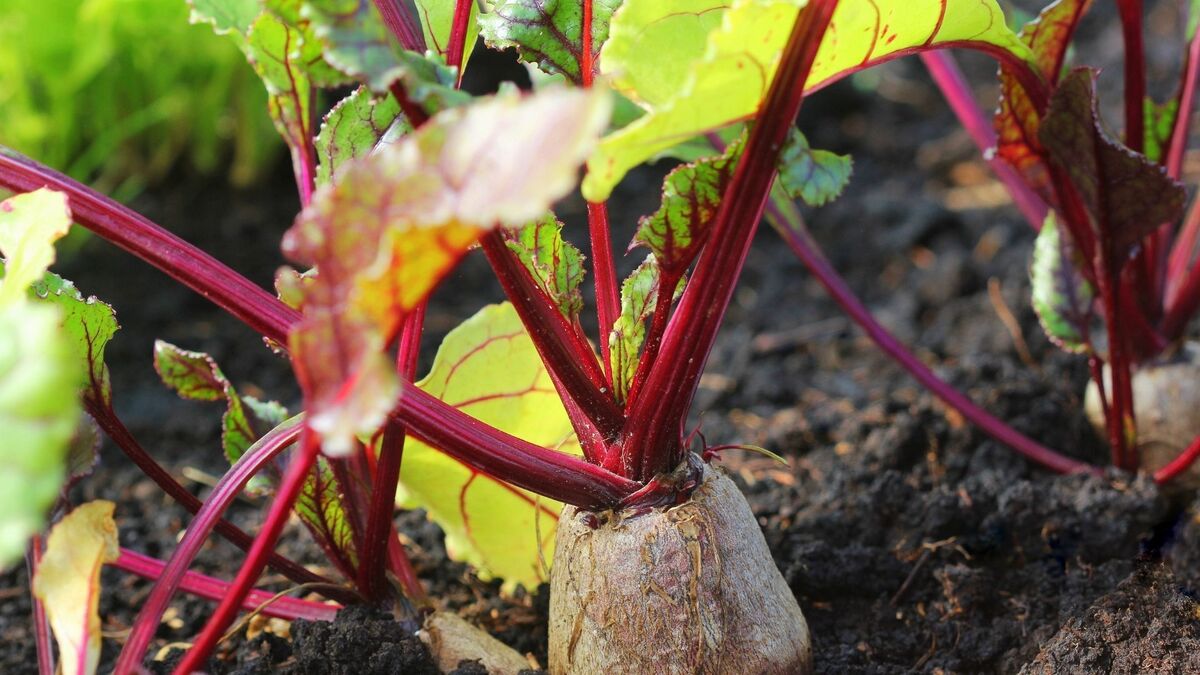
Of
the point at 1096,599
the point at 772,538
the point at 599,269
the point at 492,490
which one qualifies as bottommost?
the point at 1096,599

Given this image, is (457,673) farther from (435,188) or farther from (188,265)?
(435,188)

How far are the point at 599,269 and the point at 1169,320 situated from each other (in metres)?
0.94

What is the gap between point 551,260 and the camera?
1054 millimetres

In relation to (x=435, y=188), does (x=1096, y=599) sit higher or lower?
lower

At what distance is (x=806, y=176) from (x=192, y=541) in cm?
59

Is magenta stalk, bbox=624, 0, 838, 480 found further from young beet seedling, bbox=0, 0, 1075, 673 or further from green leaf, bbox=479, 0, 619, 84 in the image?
green leaf, bbox=479, 0, 619, 84

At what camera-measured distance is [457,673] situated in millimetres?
1124

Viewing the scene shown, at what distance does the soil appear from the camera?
1208mm

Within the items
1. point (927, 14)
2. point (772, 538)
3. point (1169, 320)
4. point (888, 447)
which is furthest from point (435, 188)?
point (1169, 320)

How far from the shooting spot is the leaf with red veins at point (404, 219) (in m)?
0.63

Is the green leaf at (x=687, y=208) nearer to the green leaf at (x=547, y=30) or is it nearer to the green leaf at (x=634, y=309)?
the green leaf at (x=634, y=309)

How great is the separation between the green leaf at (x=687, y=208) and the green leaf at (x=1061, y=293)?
697mm

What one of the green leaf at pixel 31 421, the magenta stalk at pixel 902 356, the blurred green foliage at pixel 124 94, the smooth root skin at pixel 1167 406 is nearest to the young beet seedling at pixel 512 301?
the green leaf at pixel 31 421

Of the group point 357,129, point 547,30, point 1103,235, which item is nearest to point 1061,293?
point 1103,235
